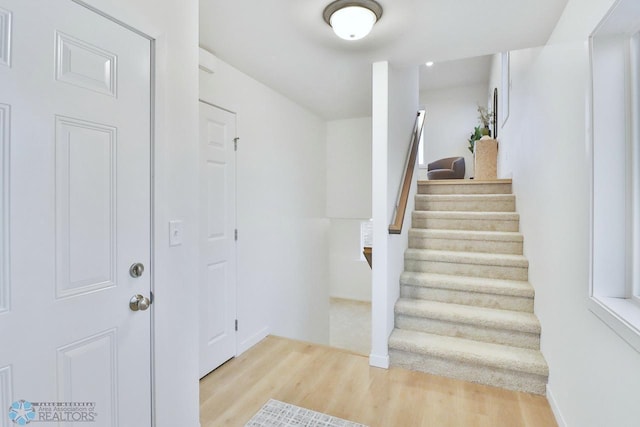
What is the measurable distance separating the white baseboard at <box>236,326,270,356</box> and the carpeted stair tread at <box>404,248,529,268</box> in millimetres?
1544

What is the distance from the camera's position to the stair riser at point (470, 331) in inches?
95.1

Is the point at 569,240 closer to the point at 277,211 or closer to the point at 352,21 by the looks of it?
the point at 352,21

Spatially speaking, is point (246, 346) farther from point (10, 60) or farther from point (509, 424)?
point (10, 60)

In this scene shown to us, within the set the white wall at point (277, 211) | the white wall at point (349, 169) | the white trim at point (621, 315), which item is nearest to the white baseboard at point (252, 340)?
the white wall at point (277, 211)

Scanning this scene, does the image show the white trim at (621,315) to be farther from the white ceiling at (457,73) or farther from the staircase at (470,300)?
the white ceiling at (457,73)

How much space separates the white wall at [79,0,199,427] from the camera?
141 centimetres

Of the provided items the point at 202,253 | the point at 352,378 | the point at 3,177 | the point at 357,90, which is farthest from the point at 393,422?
the point at 357,90

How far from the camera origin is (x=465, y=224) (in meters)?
3.52

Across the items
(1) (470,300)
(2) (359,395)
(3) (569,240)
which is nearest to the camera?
(3) (569,240)

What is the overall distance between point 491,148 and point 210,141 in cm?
418

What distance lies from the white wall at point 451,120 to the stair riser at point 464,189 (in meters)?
2.41

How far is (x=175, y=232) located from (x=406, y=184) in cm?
208

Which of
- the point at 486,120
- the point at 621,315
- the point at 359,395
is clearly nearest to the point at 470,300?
the point at 359,395

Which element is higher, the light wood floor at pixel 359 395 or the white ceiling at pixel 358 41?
the white ceiling at pixel 358 41
